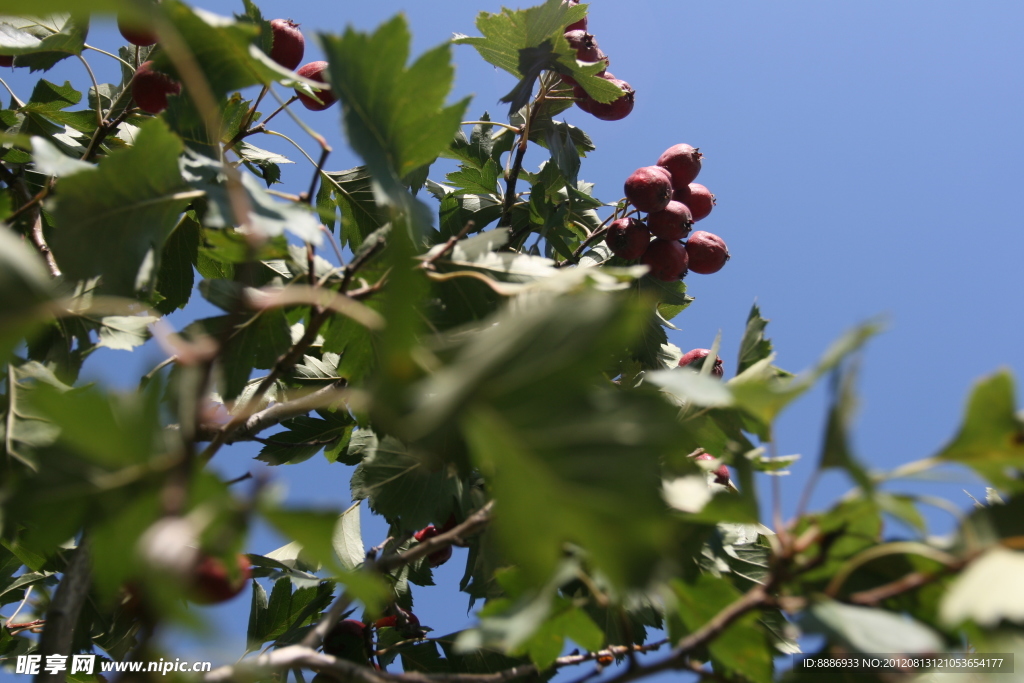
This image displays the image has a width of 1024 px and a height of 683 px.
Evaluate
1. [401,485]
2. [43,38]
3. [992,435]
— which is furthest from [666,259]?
[43,38]

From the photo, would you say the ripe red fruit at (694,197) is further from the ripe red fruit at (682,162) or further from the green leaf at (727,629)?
the green leaf at (727,629)

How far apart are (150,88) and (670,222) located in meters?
1.60

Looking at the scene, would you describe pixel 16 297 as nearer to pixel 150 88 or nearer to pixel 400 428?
pixel 400 428

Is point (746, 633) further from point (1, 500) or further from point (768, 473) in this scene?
point (1, 500)

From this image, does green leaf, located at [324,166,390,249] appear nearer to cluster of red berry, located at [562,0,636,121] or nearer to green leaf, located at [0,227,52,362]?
cluster of red berry, located at [562,0,636,121]

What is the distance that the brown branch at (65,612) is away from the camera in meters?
1.06

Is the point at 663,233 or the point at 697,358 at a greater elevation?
the point at 663,233

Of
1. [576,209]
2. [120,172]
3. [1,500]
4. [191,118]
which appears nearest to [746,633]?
[1,500]

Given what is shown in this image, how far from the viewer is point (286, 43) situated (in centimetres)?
198

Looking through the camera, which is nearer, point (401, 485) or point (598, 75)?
point (401, 485)

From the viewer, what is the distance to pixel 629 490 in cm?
58

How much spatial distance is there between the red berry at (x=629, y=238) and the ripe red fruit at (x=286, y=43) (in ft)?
3.82

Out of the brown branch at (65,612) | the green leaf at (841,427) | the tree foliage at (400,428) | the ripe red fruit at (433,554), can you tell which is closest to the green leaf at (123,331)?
the tree foliage at (400,428)

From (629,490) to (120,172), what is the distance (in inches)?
37.6
